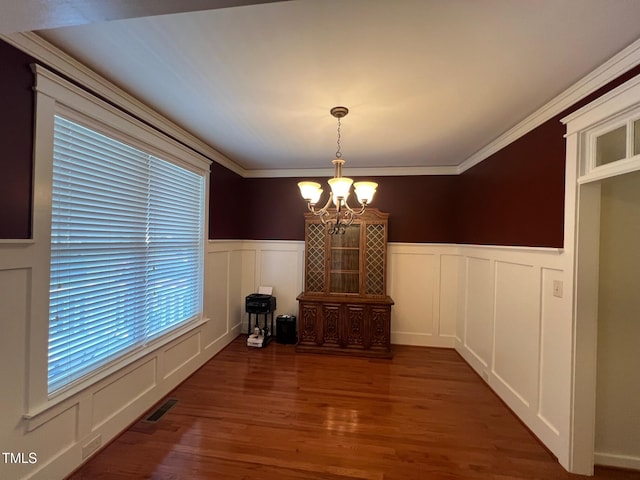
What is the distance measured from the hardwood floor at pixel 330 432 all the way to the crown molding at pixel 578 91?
2.52 metres

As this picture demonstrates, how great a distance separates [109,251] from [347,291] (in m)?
2.70

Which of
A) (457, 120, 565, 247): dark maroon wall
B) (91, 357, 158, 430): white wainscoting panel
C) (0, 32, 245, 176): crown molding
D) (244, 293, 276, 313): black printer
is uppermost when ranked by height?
(0, 32, 245, 176): crown molding

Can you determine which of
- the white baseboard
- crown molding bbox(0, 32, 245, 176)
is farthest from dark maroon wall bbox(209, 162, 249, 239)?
the white baseboard

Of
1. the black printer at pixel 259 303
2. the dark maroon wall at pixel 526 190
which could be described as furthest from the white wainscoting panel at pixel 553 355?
the black printer at pixel 259 303

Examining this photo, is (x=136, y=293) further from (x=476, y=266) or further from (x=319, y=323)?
(x=476, y=266)

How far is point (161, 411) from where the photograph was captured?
2332mm

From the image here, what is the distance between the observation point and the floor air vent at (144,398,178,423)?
7.32 ft

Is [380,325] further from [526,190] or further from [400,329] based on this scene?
[526,190]

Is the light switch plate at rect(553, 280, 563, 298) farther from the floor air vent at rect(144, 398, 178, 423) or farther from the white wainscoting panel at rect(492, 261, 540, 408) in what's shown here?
the floor air vent at rect(144, 398, 178, 423)

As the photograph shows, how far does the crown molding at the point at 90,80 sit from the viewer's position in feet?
4.66

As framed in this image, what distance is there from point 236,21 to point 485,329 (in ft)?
11.4

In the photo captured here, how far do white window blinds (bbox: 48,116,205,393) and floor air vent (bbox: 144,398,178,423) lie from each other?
1.94 ft

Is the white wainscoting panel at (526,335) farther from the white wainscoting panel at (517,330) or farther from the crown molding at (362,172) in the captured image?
the crown molding at (362,172)

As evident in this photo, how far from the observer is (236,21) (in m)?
1.32
